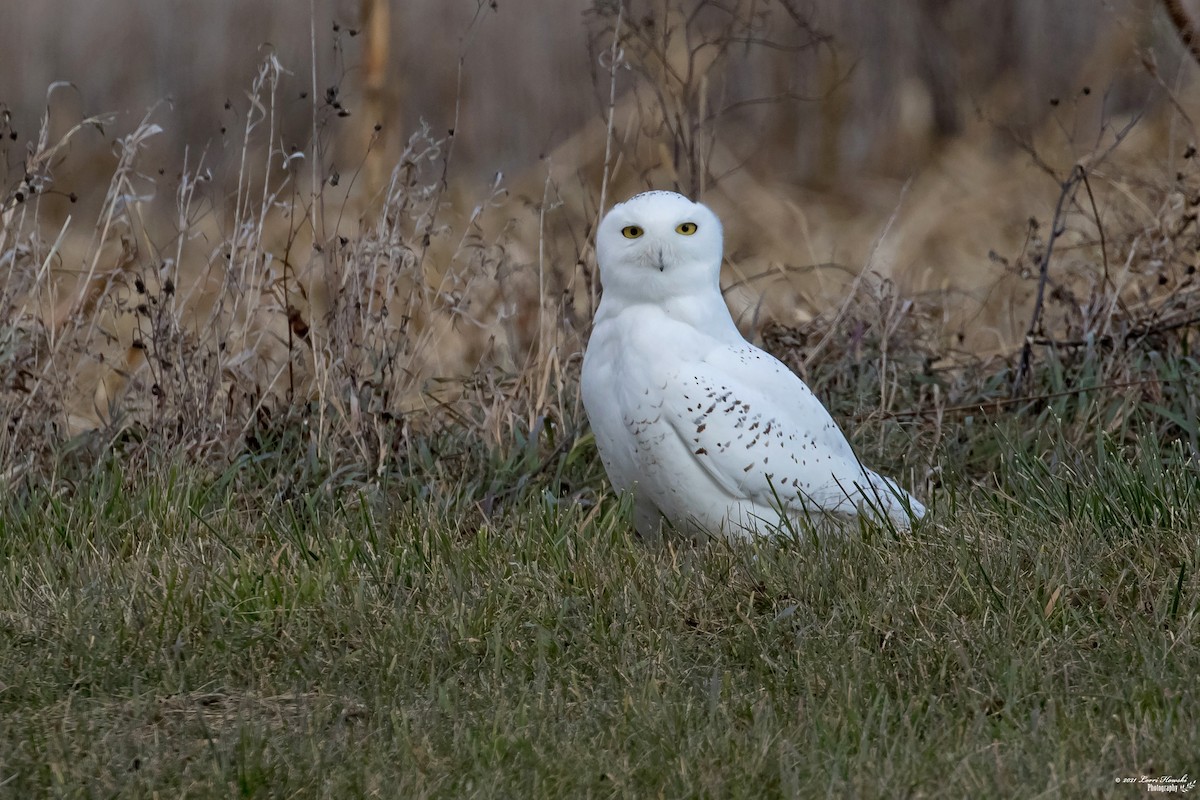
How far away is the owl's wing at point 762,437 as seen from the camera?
4.01 meters

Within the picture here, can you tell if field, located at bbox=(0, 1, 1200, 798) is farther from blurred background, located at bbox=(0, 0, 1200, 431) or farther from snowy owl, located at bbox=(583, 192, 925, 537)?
blurred background, located at bbox=(0, 0, 1200, 431)

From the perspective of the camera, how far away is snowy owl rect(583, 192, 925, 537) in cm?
402

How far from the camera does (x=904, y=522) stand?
12.7ft

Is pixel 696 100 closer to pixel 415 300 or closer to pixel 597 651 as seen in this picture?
pixel 415 300

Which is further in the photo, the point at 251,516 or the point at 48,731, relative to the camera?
the point at 251,516

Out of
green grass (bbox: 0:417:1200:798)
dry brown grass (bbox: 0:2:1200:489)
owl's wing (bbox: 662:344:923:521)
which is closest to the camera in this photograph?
green grass (bbox: 0:417:1200:798)

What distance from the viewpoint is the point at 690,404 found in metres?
4.00

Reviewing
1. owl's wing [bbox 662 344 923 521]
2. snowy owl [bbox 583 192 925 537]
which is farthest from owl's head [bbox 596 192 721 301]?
owl's wing [bbox 662 344 923 521]

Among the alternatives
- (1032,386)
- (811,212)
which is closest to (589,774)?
(1032,386)

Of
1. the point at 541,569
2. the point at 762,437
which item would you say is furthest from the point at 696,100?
the point at 541,569

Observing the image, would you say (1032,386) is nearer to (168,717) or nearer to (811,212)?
(168,717)

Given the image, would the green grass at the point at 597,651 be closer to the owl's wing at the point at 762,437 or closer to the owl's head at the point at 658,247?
the owl's wing at the point at 762,437

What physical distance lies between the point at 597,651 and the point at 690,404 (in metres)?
1.01

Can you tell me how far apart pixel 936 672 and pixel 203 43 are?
906 centimetres
